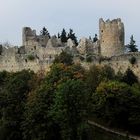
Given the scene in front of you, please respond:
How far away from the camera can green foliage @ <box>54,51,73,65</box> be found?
81375 millimetres

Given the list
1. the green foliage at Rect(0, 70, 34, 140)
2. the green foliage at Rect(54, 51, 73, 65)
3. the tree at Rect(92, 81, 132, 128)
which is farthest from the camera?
the green foliage at Rect(54, 51, 73, 65)

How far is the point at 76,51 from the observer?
83562 millimetres

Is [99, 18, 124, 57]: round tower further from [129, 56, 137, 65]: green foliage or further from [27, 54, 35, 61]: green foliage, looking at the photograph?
[27, 54, 35, 61]: green foliage

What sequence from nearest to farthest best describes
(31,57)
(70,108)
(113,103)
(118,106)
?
(70,108), (118,106), (113,103), (31,57)

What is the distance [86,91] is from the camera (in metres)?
67.9

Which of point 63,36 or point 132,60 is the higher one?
point 63,36

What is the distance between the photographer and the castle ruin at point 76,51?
79375 millimetres

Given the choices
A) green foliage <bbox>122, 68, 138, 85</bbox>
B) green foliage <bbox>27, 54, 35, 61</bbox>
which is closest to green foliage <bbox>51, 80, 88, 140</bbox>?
green foliage <bbox>122, 68, 138, 85</bbox>

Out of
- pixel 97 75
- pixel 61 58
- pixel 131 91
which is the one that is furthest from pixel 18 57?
pixel 131 91

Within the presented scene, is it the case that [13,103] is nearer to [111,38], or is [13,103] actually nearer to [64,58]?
[64,58]

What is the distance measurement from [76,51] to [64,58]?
226 centimetres

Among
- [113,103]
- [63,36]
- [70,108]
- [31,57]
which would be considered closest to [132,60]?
[113,103]

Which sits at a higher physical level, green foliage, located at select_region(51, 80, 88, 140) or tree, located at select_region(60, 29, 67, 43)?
tree, located at select_region(60, 29, 67, 43)

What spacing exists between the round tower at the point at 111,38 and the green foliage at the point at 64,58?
3316 millimetres
